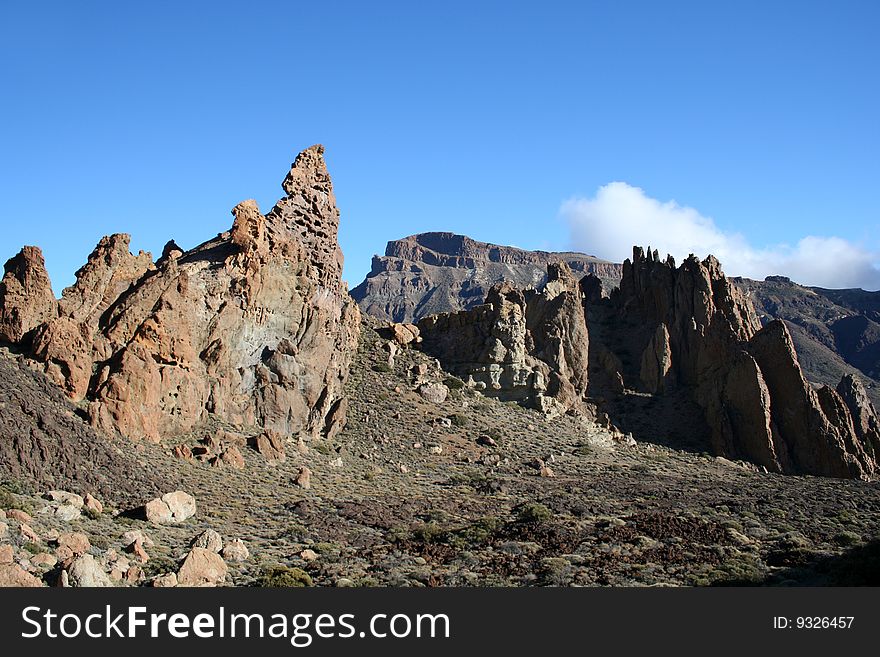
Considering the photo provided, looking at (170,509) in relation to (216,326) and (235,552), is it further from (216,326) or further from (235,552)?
(216,326)

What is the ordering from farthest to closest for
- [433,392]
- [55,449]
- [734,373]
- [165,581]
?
1. [734,373]
2. [433,392]
3. [55,449]
4. [165,581]

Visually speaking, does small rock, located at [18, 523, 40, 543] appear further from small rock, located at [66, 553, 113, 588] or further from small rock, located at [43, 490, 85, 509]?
small rock, located at [43, 490, 85, 509]

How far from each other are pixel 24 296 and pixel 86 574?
80.9 ft

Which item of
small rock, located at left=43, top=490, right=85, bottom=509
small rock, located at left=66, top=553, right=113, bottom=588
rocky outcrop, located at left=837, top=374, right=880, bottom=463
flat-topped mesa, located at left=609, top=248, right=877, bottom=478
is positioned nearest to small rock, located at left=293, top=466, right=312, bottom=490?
small rock, located at left=43, top=490, right=85, bottom=509

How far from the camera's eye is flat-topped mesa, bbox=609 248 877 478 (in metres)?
57.9

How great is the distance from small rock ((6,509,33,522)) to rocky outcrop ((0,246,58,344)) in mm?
17019

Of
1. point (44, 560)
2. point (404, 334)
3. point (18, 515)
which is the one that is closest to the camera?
point (44, 560)

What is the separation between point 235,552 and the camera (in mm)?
24203

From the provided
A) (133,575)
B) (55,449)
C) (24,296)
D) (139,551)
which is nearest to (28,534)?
(139,551)

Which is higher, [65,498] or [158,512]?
[65,498]

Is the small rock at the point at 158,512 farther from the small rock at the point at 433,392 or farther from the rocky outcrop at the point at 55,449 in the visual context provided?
the small rock at the point at 433,392

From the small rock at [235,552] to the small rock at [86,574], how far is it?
5.37 meters
